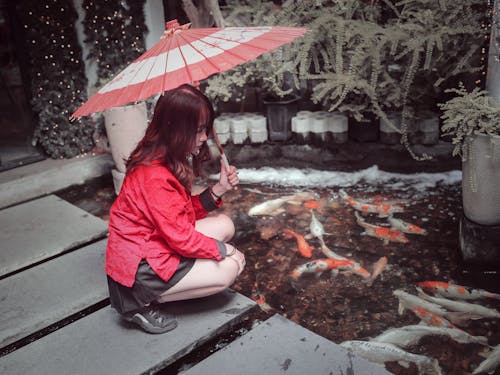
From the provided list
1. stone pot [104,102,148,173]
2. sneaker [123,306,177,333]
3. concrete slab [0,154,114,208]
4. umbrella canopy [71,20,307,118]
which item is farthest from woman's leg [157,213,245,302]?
concrete slab [0,154,114,208]

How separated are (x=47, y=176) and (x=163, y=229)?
4.02 meters

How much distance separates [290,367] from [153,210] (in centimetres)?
112

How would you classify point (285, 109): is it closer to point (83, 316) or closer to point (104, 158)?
point (104, 158)

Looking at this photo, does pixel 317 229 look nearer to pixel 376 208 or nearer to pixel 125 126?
pixel 376 208

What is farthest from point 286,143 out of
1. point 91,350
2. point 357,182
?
point 91,350

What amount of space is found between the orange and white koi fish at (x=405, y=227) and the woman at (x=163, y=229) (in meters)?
2.23

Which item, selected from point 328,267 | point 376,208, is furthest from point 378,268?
point 376,208

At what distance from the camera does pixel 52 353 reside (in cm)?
279

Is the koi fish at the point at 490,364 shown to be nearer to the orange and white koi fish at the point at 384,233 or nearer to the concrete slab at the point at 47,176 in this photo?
the orange and white koi fish at the point at 384,233

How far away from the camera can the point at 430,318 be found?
127 inches

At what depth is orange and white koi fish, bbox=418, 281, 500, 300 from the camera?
343 cm

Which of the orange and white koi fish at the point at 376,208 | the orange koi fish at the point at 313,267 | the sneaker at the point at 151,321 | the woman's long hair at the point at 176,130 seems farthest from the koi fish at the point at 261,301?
the orange and white koi fish at the point at 376,208

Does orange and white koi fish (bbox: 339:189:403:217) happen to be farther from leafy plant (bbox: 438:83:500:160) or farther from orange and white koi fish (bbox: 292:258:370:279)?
leafy plant (bbox: 438:83:500:160)

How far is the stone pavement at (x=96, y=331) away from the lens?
2598 millimetres
